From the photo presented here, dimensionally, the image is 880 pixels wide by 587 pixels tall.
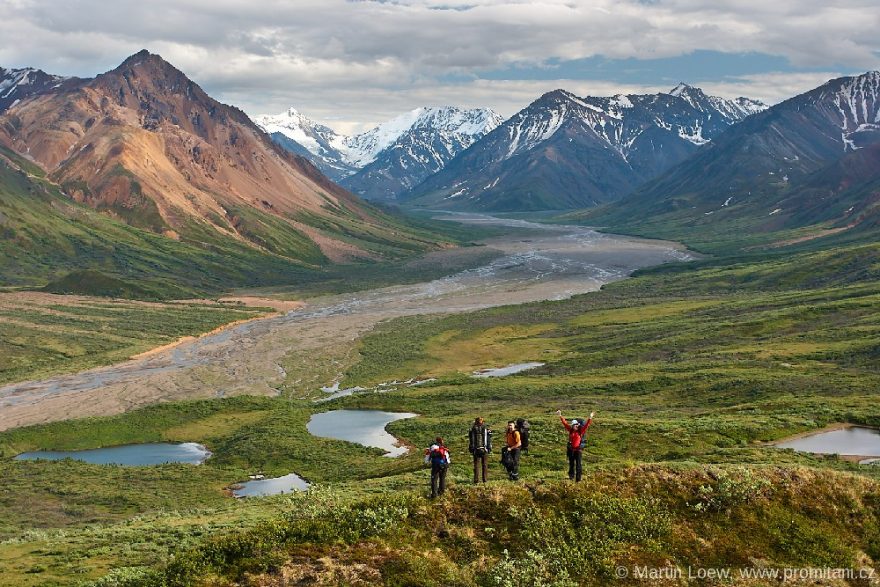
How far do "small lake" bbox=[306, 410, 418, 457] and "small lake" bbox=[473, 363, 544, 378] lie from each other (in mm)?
31049

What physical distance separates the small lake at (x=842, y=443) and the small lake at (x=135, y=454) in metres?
60.2

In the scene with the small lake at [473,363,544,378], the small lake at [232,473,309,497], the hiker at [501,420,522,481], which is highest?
the hiker at [501,420,522,481]

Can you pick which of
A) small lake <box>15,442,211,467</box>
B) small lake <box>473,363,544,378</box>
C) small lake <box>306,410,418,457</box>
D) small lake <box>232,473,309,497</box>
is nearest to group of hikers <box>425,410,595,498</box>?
small lake <box>232,473,309,497</box>

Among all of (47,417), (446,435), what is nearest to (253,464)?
(446,435)

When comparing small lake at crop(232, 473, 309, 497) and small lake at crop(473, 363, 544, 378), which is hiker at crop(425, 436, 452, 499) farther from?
small lake at crop(473, 363, 544, 378)

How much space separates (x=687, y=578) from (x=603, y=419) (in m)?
49.8

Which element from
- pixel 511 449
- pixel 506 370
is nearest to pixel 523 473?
pixel 511 449

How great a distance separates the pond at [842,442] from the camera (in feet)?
217

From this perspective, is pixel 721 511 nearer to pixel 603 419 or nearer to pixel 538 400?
pixel 603 419

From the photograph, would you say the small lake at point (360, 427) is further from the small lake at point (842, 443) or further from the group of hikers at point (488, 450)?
the group of hikers at point (488, 450)

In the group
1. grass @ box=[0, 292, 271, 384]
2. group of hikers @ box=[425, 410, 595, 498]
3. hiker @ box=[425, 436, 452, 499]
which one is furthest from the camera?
grass @ box=[0, 292, 271, 384]

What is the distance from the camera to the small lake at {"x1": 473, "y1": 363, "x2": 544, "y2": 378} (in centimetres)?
13950

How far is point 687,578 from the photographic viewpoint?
32.2 meters

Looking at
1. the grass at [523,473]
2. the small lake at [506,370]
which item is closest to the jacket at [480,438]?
the grass at [523,473]
